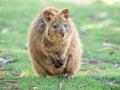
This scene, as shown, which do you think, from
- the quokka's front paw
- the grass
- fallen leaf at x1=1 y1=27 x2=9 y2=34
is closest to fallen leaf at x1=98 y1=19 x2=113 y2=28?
the grass

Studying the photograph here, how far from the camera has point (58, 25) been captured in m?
9.89

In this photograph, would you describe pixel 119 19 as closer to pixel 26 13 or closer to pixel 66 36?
pixel 26 13

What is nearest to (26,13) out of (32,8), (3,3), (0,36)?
(32,8)

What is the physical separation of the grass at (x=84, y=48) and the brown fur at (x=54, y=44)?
0.28m

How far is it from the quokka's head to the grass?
90cm

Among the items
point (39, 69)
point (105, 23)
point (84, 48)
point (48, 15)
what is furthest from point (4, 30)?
point (48, 15)

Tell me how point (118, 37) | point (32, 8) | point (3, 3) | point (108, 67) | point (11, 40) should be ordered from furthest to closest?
point (3, 3), point (32, 8), point (118, 37), point (11, 40), point (108, 67)

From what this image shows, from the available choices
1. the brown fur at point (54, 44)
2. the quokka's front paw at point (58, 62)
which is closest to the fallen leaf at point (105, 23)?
the brown fur at point (54, 44)

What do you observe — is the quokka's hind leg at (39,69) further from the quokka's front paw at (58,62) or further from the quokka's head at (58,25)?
the quokka's head at (58,25)

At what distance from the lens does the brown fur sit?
392 inches

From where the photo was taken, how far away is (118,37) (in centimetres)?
1838

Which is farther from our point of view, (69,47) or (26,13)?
(26,13)

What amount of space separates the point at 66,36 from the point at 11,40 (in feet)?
23.1

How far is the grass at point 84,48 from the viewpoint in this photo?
32.0 ft
